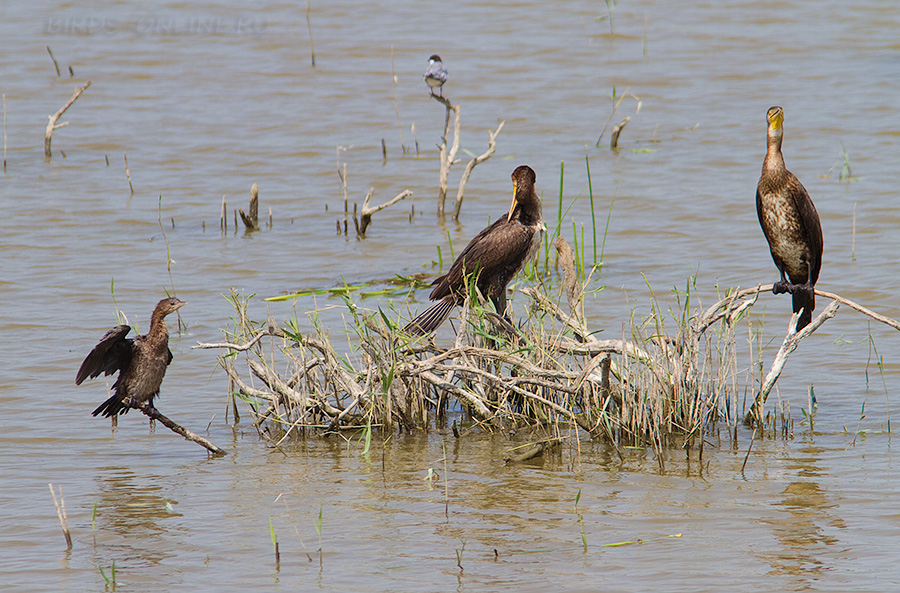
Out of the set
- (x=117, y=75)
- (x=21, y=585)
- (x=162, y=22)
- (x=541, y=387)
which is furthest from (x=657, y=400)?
(x=162, y=22)

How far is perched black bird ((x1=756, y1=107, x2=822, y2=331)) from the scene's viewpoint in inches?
215

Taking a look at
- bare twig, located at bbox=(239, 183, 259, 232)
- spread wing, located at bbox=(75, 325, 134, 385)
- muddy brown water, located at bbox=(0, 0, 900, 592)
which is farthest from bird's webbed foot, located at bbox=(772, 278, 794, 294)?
bare twig, located at bbox=(239, 183, 259, 232)

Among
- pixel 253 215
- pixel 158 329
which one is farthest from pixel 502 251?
pixel 253 215

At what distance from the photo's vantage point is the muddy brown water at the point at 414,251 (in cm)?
421

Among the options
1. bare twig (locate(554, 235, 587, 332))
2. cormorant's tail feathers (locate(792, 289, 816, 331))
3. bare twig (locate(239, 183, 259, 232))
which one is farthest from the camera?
bare twig (locate(239, 183, 259, 232))

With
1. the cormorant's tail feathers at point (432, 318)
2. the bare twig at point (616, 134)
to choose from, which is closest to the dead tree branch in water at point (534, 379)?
the cormorant's tail feathers at point (432, 318)

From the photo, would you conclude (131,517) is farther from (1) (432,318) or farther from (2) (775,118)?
(2) (775,118)

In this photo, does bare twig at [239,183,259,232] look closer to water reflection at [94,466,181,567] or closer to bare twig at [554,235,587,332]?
water reflection at [94,466,181,567]

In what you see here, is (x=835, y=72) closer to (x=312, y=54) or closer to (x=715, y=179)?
(x=715, y=179)

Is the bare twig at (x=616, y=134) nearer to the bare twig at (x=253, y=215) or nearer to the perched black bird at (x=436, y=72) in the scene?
the perched black bird at (x=436, y=72)

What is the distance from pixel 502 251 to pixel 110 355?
2.00 m

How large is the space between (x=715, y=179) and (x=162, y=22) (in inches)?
380

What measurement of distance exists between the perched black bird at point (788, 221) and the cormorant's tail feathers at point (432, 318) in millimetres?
1621

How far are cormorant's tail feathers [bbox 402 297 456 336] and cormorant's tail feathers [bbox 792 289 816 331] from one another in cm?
172
